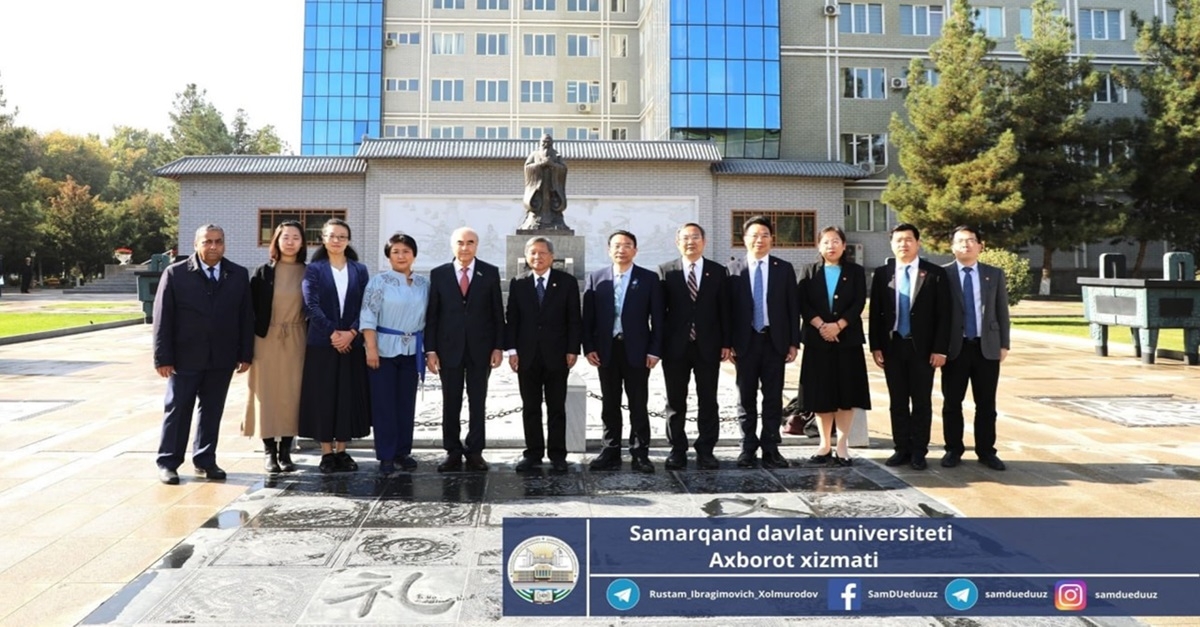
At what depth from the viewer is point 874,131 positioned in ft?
94.4

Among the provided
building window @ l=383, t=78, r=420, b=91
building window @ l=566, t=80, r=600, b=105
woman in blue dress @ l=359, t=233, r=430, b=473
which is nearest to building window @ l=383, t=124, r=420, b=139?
building window @ l=383, t=78, r=420, b=91

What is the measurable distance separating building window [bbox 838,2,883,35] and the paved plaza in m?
25.3

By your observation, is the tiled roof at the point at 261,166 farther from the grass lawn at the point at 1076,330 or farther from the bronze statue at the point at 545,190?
the grass lawn at the point at 1076,330

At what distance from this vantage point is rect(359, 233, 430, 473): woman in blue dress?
179 inches

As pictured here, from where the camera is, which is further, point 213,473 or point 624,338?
point 624,338

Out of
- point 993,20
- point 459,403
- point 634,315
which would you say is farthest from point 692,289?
point 993,20

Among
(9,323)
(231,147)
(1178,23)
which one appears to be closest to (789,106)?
(1178,23)

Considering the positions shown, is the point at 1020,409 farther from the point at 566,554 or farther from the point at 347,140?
the point at 347,140

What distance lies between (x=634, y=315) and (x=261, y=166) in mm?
22931

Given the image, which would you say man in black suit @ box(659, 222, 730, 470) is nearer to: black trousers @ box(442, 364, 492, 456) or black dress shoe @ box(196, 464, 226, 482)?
black trousers @ box(442, 364, 492, 456)

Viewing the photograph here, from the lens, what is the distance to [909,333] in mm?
4754

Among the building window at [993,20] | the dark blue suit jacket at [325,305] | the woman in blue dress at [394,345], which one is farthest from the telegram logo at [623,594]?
the building window at [993,20]

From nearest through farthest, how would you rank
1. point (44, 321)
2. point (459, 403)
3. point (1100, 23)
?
point (459, 403), point (44, 321), point (1100, 23)

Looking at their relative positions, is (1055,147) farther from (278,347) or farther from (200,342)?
(200,342)
